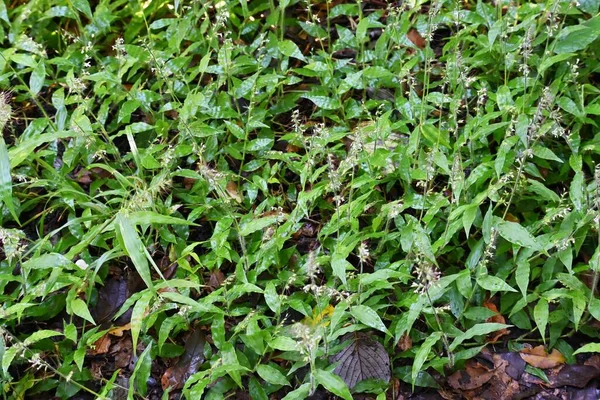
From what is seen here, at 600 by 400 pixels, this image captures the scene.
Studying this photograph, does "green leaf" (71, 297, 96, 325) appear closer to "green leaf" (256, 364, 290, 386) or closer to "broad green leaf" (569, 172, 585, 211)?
"green leaf" (256, 364, 290, 386)

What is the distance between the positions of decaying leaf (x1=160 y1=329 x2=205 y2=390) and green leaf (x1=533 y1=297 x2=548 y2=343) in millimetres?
1464

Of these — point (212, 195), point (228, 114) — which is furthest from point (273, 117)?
point (212, 195)

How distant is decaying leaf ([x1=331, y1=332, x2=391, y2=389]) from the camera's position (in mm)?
2762

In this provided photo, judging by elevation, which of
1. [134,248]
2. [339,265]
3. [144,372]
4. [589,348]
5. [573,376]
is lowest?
[573,376]

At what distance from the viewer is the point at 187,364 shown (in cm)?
296

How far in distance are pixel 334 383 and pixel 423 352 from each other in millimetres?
395

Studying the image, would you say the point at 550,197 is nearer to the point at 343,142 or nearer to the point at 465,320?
the point at 465,320

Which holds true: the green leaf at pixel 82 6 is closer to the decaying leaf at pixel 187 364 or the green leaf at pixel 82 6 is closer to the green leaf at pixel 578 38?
the decaying leaf at pixel 187 364

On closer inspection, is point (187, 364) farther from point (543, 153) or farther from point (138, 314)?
point (543, 153)

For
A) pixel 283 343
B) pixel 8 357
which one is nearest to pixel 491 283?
pixel 283 343

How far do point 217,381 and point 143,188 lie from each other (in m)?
1.03

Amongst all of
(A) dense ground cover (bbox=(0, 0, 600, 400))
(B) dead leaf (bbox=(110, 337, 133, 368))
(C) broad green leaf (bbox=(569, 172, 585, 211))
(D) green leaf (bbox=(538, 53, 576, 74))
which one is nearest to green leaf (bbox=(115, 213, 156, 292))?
(A) dense ground cover (bbox=(0, 0, 600, 400))

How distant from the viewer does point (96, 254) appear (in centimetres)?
337

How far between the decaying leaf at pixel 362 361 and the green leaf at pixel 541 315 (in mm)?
639
